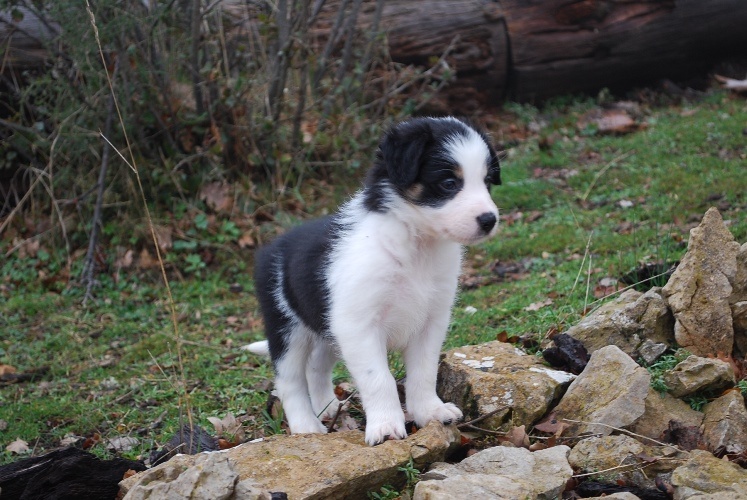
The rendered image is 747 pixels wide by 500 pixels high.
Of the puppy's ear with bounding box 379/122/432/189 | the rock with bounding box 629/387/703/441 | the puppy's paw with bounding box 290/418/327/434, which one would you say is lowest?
the puppy's paw with bounding box 290/418/327/434

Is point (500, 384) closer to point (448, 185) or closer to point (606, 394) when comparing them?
point (606, 394)

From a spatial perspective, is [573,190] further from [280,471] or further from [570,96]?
[280,471]

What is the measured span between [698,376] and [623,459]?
29.0 inches

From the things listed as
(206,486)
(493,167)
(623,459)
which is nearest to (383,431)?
(623,459)

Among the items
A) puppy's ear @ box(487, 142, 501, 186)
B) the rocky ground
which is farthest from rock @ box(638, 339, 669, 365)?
puppy's ear @ box(487, 142, 501, 186)

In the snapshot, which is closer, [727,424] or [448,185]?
[727,424]

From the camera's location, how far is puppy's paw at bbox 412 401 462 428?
3.94m

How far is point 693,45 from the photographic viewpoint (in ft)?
37.5

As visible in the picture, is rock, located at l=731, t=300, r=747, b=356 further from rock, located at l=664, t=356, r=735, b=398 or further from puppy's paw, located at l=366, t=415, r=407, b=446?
puppy's paw, located at l=366, t=415, r=407, b=446

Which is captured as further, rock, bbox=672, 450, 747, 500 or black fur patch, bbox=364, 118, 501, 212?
black fur patch, bbox=364, 118, 501, 212

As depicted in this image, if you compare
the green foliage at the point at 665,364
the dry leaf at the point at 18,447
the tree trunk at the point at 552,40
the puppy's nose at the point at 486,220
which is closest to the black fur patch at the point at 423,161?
the puppy's nose at the point at 486,220

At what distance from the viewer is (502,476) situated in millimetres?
3133

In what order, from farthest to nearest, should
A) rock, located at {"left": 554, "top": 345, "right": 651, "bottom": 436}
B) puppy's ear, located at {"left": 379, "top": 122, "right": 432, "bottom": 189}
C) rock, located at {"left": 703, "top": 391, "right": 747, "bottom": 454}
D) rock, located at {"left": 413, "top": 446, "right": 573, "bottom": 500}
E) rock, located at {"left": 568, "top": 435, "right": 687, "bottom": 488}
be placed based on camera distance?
1. puppy's ear, located at {"left": 379, "top": 122, "right": 432, "bottom": 189}
2. rock, located at {"left": 554, "top": 345, "right": 651, "bottom": 436}
3. rock, located at {"left": 703, "top": 391, "right": 747, "bottom": 454}
4. rock, located at {"left": 568, "top": 435, "right": 687, "bottom": 488}
5. rock, located at {"left": 413, "top": 446, "right": 573, "bottom": 500}

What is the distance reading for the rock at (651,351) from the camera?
4250mm
